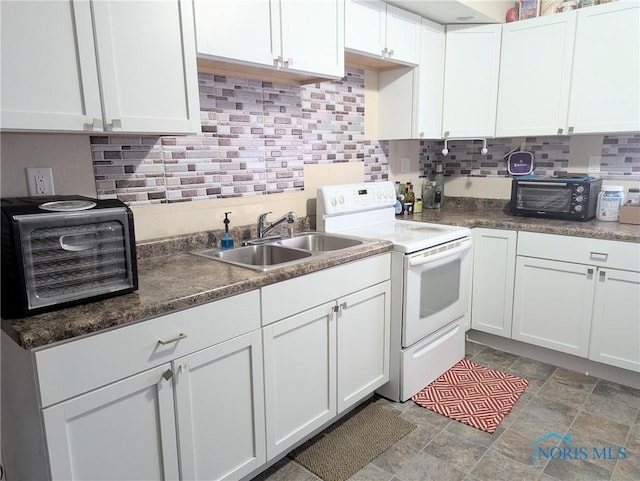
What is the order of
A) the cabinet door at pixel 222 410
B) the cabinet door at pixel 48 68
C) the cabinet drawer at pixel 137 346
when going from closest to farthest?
the cabinet drawer at pixel 137 346, the cabinet door at pixel 48 68, the cabinet door at pixel 222 410

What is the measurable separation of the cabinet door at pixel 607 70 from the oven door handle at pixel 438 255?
3.34 feet

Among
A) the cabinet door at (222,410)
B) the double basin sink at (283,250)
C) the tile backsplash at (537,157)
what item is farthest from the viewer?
the tile backsplash at (537,157)

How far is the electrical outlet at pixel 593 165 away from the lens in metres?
2.89

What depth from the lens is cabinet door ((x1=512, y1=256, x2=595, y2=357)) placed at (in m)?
2.53

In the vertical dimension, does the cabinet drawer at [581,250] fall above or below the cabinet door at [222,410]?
above

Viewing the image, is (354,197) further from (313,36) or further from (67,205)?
(67,205)

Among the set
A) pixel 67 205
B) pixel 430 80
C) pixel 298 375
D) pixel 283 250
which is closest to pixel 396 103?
pixel 430 80

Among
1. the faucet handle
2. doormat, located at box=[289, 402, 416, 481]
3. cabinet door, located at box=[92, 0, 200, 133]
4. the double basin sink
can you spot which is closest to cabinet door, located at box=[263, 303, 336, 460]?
doormat, located at box=[289, 402, 416, 481]

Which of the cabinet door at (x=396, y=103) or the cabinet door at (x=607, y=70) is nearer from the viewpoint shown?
the cabinet door at (x=607, y=70)

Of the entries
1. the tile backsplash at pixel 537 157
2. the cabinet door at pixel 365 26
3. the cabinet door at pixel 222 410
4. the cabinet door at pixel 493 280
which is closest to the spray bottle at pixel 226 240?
the cabinet door at pixel 222 410

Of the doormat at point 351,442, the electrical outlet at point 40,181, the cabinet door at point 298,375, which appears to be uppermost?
the electrical outlet at point 40,181

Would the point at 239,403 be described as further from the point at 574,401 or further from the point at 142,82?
the point at 574,401

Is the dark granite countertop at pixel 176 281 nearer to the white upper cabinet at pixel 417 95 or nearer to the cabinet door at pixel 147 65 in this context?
Answer: the cabinet door at pixel 147 65

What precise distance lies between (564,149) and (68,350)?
312cm
